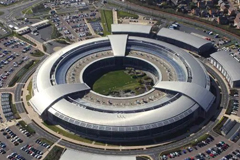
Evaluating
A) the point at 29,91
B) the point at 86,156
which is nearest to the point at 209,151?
the point at 86,156

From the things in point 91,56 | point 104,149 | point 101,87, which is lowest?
point 104,149

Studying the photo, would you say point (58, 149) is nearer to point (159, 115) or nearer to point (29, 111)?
point (29, 111)

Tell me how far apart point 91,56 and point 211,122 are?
239ft

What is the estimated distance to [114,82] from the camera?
173500 mm

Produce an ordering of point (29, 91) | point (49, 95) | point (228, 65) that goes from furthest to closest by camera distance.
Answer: point (228, 65)
point (29, 91)
point (49, 95)

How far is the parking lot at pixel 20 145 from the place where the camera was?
422ft

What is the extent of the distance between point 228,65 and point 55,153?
10015 centimetres

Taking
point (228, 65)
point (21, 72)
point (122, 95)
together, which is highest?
point (228, 65)

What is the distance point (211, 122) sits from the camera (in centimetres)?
14425

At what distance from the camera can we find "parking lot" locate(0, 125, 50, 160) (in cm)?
12850

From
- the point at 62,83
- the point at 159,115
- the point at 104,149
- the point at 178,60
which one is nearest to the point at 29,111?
the point at 62,83

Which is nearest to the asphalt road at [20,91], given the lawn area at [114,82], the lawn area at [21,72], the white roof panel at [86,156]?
the lawn area at [21,72]

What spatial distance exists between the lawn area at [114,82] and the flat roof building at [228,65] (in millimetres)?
45818

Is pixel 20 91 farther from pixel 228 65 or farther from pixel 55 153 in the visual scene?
pixel 228 65
